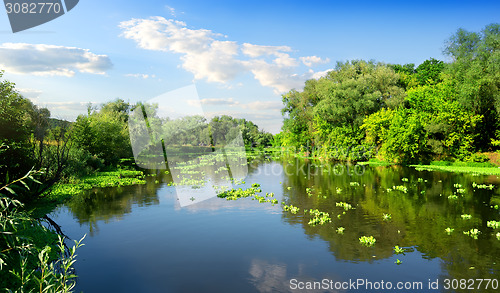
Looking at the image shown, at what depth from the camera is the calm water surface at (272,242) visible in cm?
1121

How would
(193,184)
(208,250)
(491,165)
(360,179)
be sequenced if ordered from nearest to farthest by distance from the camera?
(208,250), (193,184), (360,179), (491,165)

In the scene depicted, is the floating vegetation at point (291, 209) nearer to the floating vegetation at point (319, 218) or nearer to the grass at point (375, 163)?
the floating vegetation at point (319, 218)

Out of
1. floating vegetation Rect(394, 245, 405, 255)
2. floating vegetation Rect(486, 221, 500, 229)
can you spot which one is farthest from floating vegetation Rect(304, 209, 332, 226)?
floating vegetation Rect(486, 221, 500, 229)

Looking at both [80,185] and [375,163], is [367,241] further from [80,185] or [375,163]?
[375,163]

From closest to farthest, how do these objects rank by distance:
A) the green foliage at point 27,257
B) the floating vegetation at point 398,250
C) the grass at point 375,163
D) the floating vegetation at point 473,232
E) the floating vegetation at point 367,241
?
1. the green foliage at point 27,257
2. the floating vegetation at point 398,250
3. the floating vegetation at point 367,241
4. the floating vegetation at point 473,232
5. the grass at point 375,163

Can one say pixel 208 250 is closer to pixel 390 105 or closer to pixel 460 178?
pixel 460 178

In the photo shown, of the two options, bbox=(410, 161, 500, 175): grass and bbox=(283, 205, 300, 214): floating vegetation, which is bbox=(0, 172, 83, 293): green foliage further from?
bbox=(410, 161, 500, 175): grass

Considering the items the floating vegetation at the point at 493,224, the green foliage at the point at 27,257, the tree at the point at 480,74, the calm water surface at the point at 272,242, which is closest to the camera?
the green foliage at the point at 27,257

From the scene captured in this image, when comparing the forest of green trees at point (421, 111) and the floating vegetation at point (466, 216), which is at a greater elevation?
the forest of green trees at point (421, 111)

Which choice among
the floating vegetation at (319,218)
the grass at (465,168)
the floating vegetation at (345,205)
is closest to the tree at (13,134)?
the floating vegetation at (319,218)

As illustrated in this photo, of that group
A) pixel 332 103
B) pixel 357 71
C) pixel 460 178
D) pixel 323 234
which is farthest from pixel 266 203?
pixel 357 71

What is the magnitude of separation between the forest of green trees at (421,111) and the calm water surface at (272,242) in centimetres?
2549

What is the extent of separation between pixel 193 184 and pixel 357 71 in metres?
51.1

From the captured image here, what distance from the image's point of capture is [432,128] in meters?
48.2
